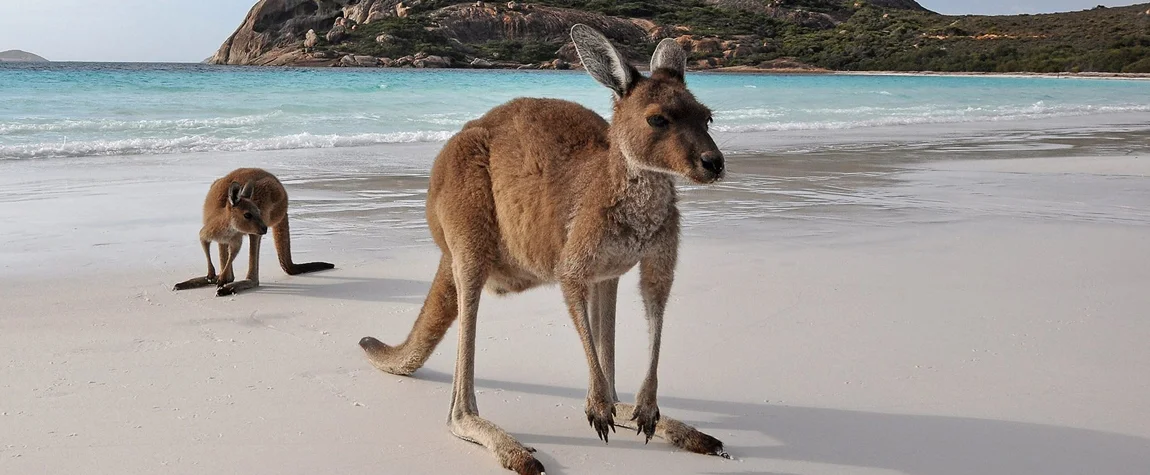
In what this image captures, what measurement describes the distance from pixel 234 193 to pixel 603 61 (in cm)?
353

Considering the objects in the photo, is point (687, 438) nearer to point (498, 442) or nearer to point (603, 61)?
point (498, 442)

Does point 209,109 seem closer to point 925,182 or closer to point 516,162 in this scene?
point 925,182

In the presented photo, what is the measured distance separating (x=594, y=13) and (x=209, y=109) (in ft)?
187

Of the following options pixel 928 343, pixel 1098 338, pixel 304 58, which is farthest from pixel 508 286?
pixel 304 58

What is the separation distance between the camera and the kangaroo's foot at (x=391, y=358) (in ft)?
12.1

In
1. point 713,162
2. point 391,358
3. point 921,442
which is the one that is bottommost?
point 921,442

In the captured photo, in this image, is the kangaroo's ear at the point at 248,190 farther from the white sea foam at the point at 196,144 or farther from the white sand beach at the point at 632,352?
the white sea foam at the point at 196,144

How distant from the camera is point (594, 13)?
244ft

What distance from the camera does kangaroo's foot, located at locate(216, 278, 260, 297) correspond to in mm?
5230

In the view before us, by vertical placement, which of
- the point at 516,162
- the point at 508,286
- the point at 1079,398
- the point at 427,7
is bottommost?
the point at 1079,398

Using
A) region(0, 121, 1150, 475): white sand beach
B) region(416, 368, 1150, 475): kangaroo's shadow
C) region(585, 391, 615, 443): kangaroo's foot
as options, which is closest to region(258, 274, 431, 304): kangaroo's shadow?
region(0, 121, 1150, 475): white sand beach

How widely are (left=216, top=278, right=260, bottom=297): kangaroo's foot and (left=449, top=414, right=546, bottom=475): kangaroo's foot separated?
8.05ft

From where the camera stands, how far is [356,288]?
5.38 metres

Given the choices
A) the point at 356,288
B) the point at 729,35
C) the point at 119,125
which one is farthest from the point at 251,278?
the point at 729,35
